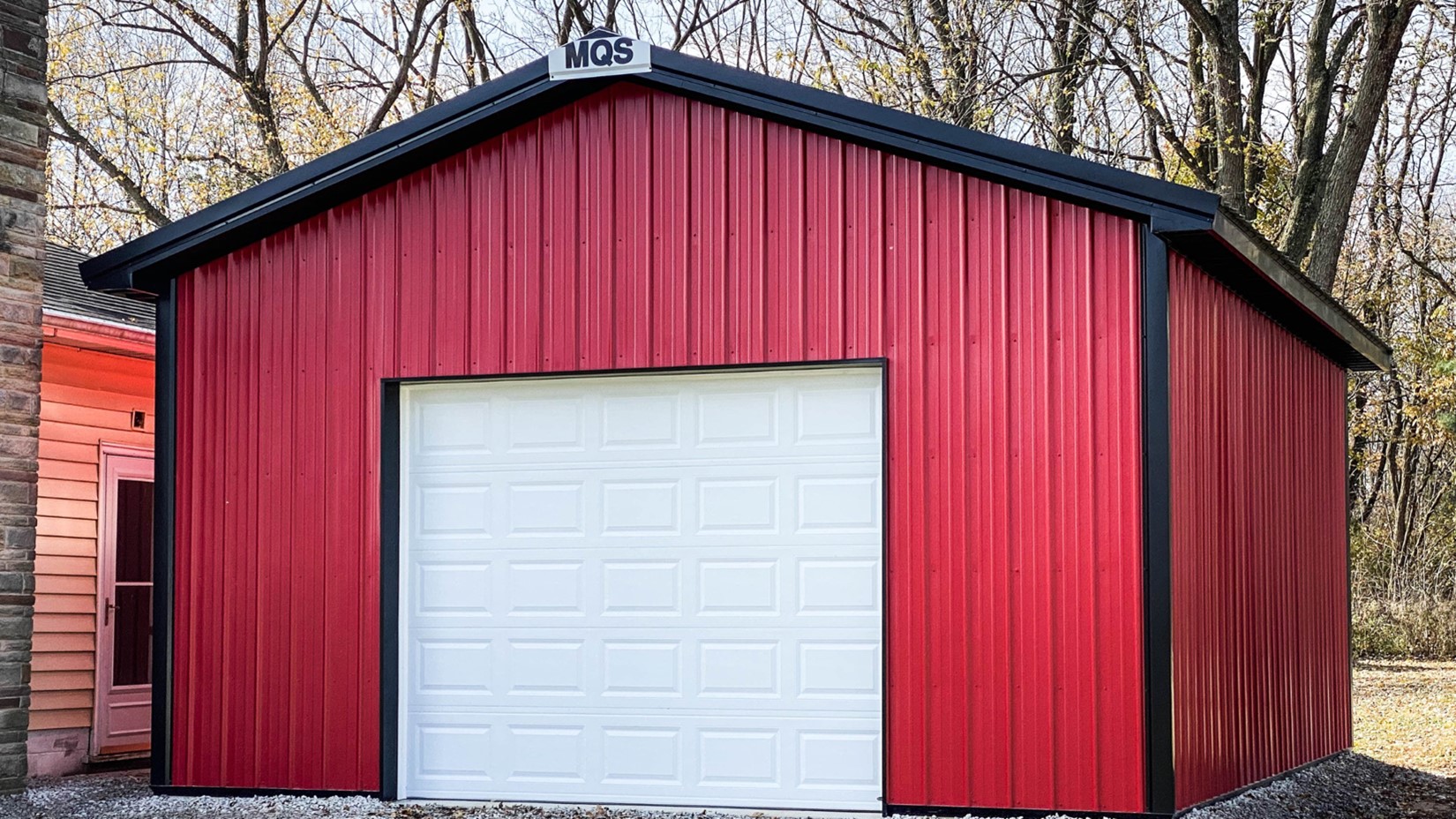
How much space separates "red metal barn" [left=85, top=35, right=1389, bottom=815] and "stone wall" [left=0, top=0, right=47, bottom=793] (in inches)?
28.1

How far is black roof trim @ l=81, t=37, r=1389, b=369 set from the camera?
7.75m

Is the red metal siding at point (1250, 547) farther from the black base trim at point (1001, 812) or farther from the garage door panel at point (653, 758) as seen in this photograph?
the garage door panel at point (653, 758)

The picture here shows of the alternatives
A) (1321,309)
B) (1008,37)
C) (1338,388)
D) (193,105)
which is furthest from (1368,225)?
(193,105)

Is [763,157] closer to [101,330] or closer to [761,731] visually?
[761,731]

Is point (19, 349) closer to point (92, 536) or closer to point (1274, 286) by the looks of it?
point (92, 536)

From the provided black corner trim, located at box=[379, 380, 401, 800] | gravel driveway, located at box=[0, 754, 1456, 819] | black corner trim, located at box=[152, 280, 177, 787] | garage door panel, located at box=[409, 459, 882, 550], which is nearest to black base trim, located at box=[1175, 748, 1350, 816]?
gravel driveway, located at box=[0, 754, 1456, 819]

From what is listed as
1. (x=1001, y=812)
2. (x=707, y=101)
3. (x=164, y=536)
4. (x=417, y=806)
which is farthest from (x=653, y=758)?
(x=707, y=101)

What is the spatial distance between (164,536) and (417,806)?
2247 millimetres

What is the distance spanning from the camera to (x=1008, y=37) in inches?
750

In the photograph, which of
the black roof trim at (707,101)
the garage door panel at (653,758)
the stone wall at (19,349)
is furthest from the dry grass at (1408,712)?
the stone wall at (19,349)

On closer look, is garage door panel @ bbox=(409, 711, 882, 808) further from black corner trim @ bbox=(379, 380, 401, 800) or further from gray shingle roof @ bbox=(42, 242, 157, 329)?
gray shingle roof @ bbox=(42, 242, 157, 329)

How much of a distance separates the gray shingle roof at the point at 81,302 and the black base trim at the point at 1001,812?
216 inches

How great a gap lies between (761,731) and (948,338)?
224cm

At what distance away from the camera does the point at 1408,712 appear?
1516cm
